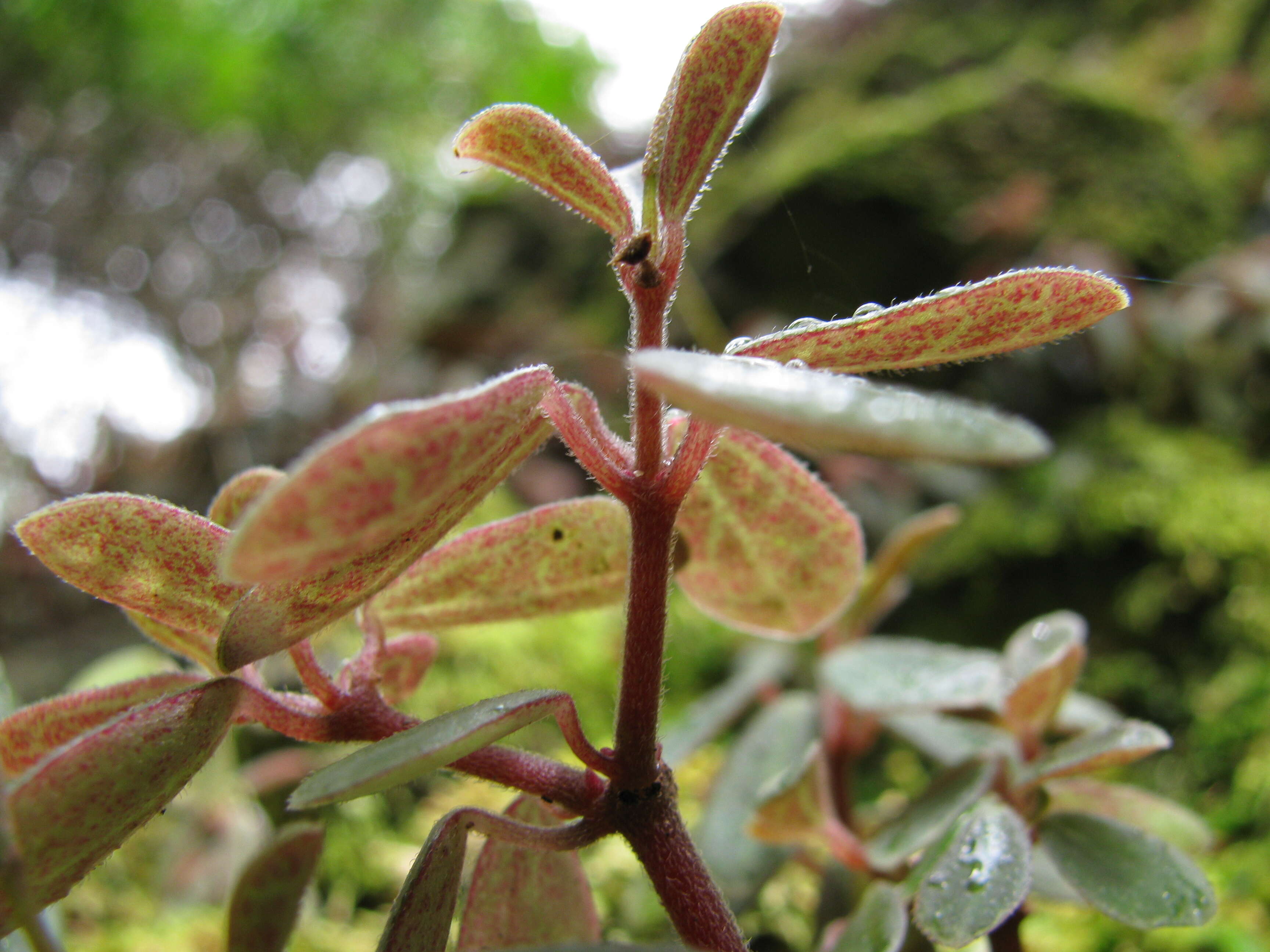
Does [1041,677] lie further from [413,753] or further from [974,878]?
[413,753]

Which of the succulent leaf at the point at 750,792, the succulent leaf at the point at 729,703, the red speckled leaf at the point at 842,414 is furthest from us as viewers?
the succulent leaf at the point at 729,703

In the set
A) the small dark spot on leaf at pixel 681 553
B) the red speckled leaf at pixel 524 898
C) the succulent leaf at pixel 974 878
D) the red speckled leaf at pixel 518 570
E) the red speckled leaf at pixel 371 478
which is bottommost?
the succulent leaf at pixel 974 878

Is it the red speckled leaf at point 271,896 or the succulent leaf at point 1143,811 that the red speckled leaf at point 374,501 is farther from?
the succulent leaf at point 1143,811

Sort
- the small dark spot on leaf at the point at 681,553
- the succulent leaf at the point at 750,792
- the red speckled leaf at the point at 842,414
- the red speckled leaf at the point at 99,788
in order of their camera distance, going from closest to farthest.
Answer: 1. the red speckled leaf at the point at 842,414
2. the red speckled leaf at the point at 99,788
3. the small dark spot on leaf at the point at 681,553
4. the succulent leaf at the point at 750,792

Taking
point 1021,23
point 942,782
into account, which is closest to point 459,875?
point 942,782

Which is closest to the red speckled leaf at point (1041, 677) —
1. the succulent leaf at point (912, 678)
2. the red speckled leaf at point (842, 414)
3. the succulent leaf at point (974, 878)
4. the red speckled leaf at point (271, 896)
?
the succulent leaf at point (912, 678)

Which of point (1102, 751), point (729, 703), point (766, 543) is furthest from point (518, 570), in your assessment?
point (729, 703)

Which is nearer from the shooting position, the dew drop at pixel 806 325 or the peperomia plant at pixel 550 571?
the peperomia plant at pixel 550 571
